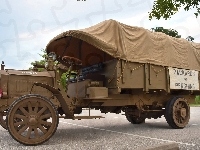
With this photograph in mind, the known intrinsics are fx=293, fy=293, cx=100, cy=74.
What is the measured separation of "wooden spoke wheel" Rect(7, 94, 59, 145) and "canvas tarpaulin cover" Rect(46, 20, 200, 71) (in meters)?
1.96

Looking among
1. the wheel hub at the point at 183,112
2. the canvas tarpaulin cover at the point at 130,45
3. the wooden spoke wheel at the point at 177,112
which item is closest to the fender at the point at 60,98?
the canvas tarpaulin cover at the point at 130,45

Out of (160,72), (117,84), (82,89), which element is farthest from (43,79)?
(160,72)

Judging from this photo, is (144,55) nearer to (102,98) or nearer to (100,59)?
(100,59)

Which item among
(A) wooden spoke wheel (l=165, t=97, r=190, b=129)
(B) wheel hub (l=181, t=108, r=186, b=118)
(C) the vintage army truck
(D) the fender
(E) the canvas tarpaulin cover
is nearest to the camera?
(C) the vintage army truck

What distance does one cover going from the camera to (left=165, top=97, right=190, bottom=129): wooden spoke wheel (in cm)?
880

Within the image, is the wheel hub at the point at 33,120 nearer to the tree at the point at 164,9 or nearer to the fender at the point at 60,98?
the fender at the point at 60,98

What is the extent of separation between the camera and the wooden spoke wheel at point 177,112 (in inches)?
347

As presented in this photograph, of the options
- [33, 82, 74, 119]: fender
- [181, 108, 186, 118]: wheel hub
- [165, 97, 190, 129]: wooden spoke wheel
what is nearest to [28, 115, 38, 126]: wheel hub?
[33, 82, 74, 119]: fender

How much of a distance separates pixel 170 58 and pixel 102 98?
2.84 m

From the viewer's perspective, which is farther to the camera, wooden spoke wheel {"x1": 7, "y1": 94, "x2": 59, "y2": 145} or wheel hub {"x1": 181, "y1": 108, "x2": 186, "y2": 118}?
wheel hub {"x1": 181, "y1": 108, "x2": 186, "y2": 118}

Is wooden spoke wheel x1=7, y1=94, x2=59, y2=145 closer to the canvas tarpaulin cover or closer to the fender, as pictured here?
the fender

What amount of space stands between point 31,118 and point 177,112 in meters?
4.78

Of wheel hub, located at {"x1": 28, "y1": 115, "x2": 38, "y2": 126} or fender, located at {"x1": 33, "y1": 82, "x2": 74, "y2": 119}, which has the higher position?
fender, located at {"x1": 33, "y1": 82, "x2": 74, "y2": 119}

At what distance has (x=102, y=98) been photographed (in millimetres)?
7461
